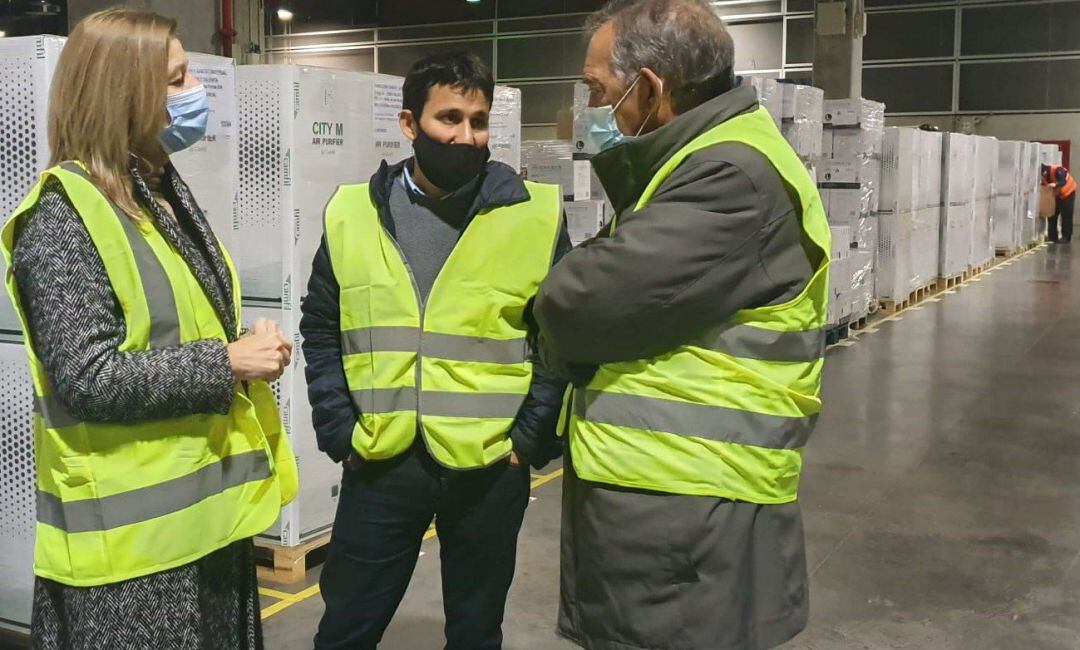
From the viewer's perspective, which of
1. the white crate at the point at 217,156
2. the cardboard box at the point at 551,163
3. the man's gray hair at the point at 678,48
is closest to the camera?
the man's gray hair at the point at 678,48

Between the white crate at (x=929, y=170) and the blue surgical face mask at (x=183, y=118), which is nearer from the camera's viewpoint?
the blue surgical face mask at (x=183, y=118)

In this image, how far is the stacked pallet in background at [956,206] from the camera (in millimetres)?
14797

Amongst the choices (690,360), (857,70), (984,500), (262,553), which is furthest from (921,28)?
(690,360)

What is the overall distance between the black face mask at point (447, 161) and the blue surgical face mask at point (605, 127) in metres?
0.45

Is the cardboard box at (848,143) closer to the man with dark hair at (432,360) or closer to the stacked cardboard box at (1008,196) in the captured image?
the stacked cardboard box at (1008,196)

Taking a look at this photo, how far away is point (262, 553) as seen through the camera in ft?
15.3

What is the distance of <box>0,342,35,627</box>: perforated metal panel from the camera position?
3.66 meters

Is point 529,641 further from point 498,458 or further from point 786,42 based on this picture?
point 786,42

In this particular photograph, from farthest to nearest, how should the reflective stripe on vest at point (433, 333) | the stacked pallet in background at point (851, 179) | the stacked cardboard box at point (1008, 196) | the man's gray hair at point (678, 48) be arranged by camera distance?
1. the stacked cardboard box at point (1008, 196)
2. the stacked pallet in background at point (851, 179)
3. the reflective stripe on vest at point (433, 333)
4. the man's gray hair at point (678, 48)

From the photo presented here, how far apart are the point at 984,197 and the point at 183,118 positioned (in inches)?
681

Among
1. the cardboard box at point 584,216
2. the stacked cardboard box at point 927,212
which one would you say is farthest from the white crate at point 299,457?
the stacked cardboard box at point 927,212

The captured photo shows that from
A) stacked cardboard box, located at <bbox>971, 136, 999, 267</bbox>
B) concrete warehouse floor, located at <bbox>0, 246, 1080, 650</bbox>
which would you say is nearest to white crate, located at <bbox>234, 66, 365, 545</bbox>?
concrete warehouse floor, located at <bbox>0, 246, 1080, 650</bbox>

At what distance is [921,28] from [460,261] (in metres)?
25.0

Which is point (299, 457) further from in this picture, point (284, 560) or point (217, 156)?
point (217, 156)
